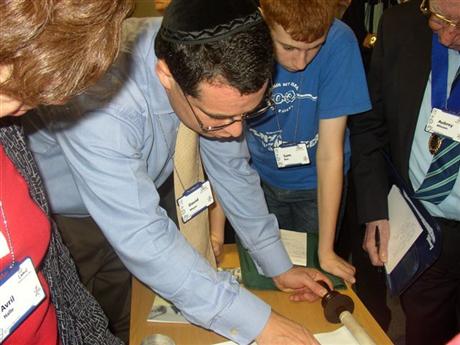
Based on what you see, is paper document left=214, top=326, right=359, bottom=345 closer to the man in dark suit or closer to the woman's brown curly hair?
the man in dark suit

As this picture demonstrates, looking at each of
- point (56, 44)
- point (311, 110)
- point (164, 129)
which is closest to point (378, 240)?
point (311, 110)

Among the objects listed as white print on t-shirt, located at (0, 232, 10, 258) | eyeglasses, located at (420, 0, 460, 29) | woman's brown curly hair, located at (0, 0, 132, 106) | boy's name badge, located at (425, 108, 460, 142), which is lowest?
boy's name badge, located at (425, 108, 460, 142)

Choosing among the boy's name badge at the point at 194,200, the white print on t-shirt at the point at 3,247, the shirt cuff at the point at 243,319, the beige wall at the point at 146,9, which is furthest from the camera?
the beige wall at the point at 146,9

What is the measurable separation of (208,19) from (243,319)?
2.19 ft

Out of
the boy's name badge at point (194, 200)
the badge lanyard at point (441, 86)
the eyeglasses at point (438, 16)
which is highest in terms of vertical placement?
the eyeglasses at point (438, 16)

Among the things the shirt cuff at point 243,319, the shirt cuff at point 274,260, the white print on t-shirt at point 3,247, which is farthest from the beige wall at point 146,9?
the white print on t-shirt at point 3,247

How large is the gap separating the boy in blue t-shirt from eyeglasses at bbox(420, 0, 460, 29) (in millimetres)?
216

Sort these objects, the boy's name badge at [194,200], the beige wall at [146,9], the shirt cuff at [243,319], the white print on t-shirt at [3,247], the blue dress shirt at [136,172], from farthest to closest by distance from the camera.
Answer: the beige wall at [146,9], the boy's name badge at [194,200], the shirt cuff at [243,319], the blue dress shirt at [136,172], the white print on t-shirt at [3,247]

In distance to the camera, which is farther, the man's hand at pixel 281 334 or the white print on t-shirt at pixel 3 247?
the man's hand at pixel 281 334

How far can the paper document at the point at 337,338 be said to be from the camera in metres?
1.25

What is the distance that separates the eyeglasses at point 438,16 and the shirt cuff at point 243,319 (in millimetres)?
906

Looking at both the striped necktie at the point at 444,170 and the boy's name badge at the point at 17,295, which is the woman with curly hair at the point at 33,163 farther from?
the striped necktie at the point at 444,170

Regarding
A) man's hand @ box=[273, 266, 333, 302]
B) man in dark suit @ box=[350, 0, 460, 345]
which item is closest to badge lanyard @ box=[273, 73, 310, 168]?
man in dark suit @ box=[350, 0, 460, 345]

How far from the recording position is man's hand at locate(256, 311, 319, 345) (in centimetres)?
119
